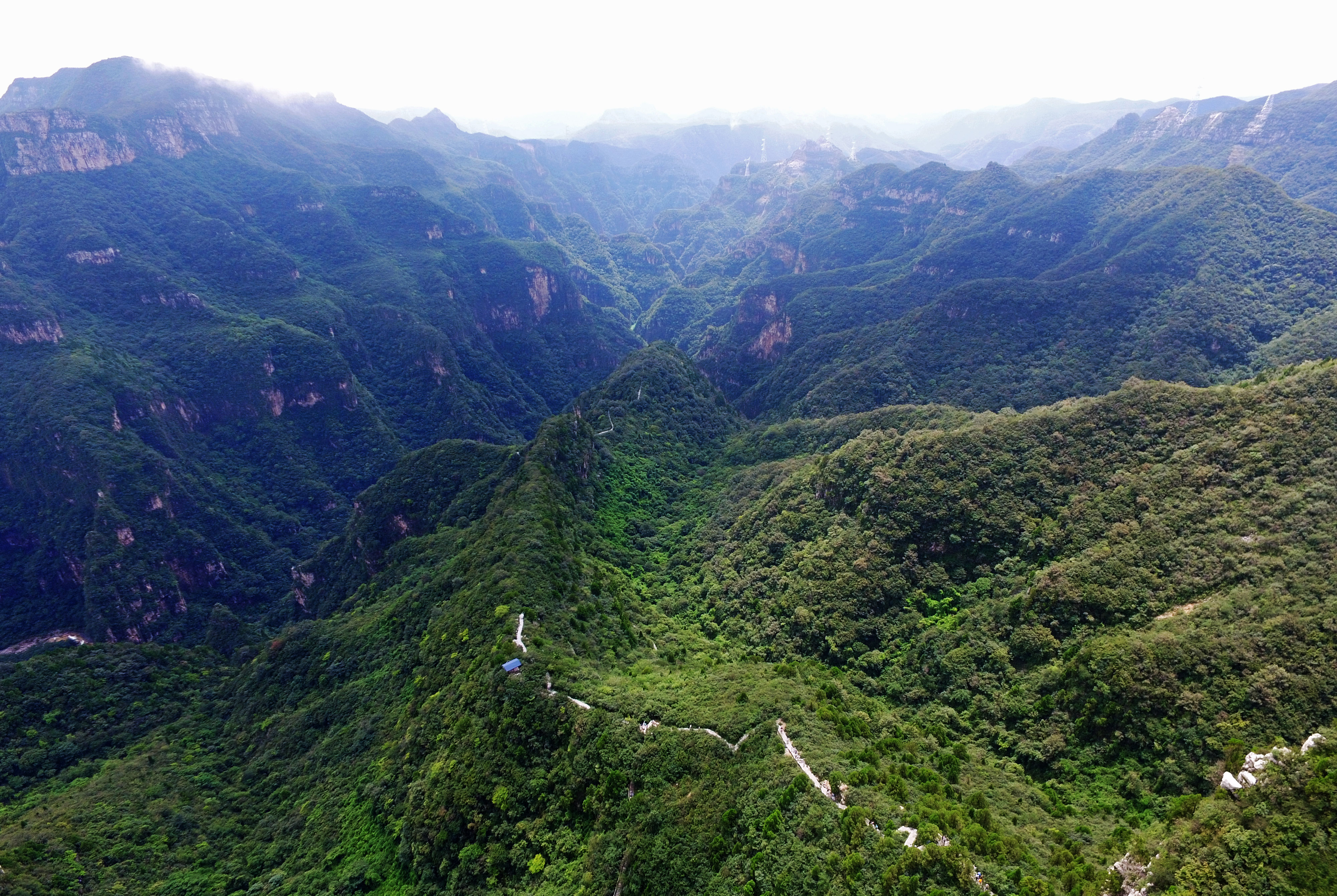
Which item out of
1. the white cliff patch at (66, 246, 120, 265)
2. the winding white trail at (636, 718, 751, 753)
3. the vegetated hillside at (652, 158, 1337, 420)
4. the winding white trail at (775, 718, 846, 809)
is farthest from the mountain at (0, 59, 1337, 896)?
the white cliff patch at (66, 246, 120, 265)

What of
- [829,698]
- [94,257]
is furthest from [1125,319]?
[94,257]

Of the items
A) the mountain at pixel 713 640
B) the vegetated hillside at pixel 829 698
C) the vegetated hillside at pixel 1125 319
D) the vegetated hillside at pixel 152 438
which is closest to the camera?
the vegetated hillside at pixel 829 698

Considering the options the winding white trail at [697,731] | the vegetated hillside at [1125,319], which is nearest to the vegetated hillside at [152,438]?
the vegetated hillside at [1125,319]

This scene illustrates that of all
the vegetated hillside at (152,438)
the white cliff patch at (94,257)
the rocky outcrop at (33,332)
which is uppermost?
the white cliff patch at (94,257)

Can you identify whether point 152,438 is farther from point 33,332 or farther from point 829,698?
point 829,698

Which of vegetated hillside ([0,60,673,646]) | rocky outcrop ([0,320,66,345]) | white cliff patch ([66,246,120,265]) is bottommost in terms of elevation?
vegetated hillside ([0,60,673,646])

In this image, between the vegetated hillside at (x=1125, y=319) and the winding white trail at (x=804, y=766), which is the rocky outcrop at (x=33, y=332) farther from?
the winding white trail at (x=804, y=766)

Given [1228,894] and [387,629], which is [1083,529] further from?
[387,629]

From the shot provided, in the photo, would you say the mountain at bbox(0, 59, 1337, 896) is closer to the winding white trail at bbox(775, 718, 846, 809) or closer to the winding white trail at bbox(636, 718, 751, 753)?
the winding white trail at bbox(775, 718, 846, 809)
